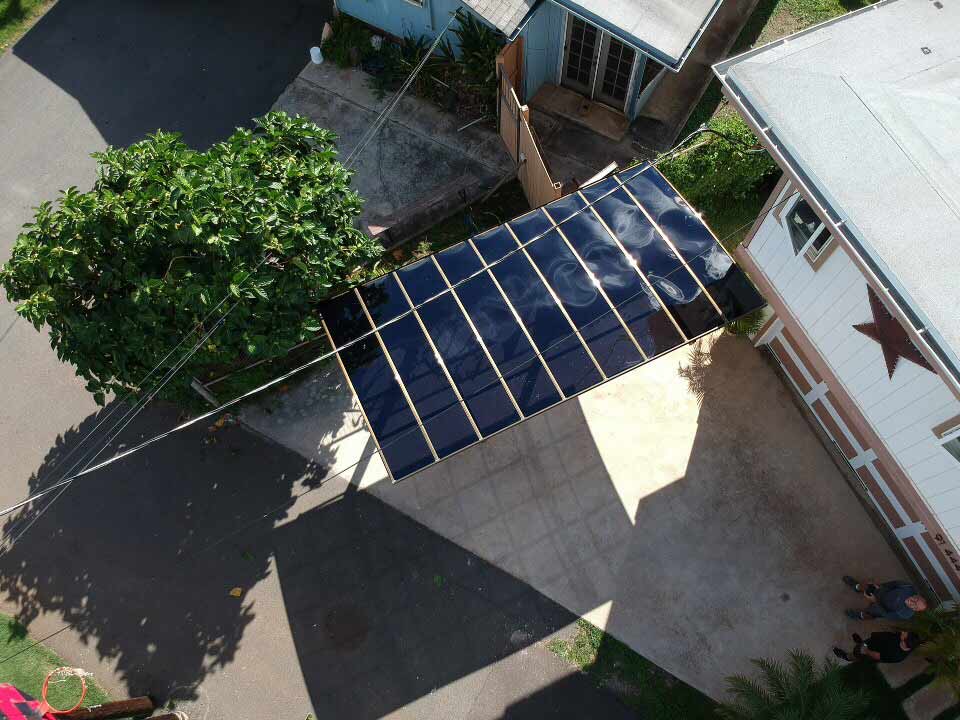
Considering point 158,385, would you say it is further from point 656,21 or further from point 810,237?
point 656,21

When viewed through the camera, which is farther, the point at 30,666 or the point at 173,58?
the point at 173,58

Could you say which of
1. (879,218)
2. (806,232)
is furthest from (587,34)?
(879,218)

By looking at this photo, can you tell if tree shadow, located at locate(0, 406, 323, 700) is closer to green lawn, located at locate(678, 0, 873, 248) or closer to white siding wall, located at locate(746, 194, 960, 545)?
white siding wall, located at locate(746, 194, 960, 545)

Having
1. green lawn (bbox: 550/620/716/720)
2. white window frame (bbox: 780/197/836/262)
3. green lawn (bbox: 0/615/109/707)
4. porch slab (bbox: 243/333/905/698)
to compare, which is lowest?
green lawn (bbox: 0/615/109/707)

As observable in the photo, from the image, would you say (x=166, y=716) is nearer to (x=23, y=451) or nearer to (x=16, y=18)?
(x=23, y=451)

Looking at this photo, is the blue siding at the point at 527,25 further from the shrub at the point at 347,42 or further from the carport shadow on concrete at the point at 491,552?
the carport shadow on concrete at the point at 491,552

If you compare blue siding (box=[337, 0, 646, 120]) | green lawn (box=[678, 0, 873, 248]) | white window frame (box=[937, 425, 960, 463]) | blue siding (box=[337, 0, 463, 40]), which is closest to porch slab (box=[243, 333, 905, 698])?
white window frame (box=[937, 425, 960, 463])
